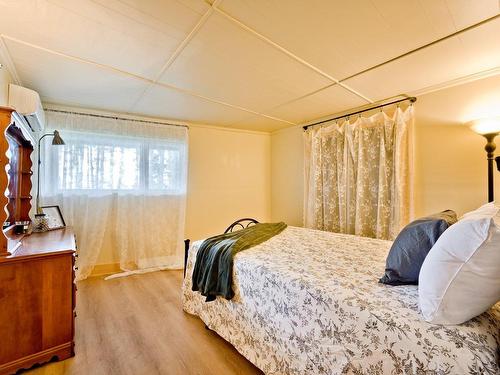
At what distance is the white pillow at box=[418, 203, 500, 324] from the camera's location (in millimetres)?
914

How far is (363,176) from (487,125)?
3.88 ft

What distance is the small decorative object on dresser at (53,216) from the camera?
251 cm

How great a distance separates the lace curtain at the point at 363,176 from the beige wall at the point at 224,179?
1309mm

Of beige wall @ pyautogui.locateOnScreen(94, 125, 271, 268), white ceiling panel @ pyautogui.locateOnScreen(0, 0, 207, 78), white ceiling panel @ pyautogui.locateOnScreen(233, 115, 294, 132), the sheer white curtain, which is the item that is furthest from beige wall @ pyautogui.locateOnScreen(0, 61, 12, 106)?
white ceiling panel @ pyautogui.locateOnScreen(233, 115, 294, 132)

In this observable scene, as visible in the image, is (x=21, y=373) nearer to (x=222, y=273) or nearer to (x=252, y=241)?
(x=222, y=273)

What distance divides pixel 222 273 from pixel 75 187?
252 centimetres

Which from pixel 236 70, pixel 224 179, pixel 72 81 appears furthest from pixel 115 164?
pixel 236 70

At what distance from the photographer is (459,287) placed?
0.95 m

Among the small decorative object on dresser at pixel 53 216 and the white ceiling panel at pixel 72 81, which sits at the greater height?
the white ceiling panel at pixel 72 81

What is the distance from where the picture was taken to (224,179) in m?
4.32

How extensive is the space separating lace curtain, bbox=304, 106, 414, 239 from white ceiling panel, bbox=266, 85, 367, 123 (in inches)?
8.7

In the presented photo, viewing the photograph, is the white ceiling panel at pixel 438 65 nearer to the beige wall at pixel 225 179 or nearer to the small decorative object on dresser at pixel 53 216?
the beige wall at pixel 225 179

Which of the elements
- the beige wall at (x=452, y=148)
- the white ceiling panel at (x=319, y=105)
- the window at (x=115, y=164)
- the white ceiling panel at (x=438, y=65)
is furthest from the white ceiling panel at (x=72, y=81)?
the beige wall at (x=452, y=148)

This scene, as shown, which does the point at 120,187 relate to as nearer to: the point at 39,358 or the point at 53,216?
the point at 53,216
